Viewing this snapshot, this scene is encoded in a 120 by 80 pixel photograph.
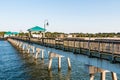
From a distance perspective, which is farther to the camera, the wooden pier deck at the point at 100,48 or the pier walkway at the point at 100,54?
the wooden pier deck at the point at 100,48

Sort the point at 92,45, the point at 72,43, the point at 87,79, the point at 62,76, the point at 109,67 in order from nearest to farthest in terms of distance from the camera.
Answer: the point at 109,67 < the point at 92,45 < the point at 72,43 < the point at 87,79 < the point at 62,76

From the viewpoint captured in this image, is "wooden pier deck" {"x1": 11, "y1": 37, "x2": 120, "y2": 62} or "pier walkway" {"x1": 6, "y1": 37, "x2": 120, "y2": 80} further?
"wooden pier deck" {"x1": 11, "y1": 37, "x2": 120, "y2": 62}

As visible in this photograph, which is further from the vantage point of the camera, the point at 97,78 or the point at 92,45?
the point at 97,78

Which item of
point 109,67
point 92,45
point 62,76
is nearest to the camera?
point 109,67

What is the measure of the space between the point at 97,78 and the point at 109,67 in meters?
14.3

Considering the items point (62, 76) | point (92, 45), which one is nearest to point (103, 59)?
point (92, 45)

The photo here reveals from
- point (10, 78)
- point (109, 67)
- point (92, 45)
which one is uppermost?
point (92, 45)

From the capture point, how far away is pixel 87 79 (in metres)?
30.7

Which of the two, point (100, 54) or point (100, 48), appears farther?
point (100, 48)

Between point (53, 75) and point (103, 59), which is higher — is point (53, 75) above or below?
below

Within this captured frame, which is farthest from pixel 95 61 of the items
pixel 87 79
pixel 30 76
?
pixel 30 76

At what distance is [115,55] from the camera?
56.4 ft

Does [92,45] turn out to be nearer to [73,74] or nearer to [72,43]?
[72,43]

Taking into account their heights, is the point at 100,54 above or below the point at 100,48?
below
